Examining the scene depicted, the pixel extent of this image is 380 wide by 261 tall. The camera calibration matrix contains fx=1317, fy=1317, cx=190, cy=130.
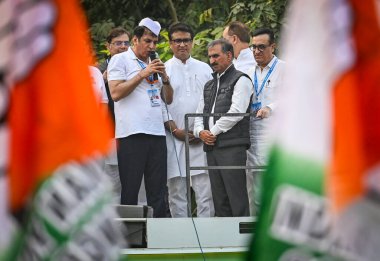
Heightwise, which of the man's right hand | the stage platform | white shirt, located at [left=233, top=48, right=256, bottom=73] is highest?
white shirt, located at [left=233, top=48, right=256, bottom=73]

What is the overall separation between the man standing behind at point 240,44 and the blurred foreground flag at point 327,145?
24.4ft

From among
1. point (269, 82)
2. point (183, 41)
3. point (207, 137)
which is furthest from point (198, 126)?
point (183, 41)

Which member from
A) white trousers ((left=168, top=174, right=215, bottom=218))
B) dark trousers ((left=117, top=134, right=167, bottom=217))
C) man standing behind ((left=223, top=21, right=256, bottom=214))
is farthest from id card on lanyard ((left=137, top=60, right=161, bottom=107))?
man standing behind ((left=223, top=21, right=256, bottom=214))

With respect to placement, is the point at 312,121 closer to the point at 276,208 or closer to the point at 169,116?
the point at 276,208

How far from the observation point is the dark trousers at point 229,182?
381 inches

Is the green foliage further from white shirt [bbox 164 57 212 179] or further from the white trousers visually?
the white trousers

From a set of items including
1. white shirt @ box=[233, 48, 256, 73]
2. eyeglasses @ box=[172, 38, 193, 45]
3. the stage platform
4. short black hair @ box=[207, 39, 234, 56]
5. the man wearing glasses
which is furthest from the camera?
white shirt @ box=[233, 48, 256, 73]

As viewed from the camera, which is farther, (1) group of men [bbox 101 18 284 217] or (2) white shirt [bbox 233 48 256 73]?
(2) white shirt [bbox 233 48 256 73]

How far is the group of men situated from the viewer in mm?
9664

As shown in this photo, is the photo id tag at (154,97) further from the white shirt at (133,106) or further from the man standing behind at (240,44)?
the man standing behind at (240,44)

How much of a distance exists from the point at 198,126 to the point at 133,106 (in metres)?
0.52

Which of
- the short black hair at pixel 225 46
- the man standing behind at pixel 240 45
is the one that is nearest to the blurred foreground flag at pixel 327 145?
the short black hair at pixel 225 46

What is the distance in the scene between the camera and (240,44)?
10492 millimetres

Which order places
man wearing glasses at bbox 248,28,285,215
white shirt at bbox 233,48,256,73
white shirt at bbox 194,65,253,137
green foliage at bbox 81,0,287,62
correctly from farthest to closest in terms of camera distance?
green foliage at bbox 81,0,287,62 < white shirt at bbox 233,48,256,73 < man wearing glasses at bbox 248,28,285,215 < white shirt at bbox 194,65,253,137
